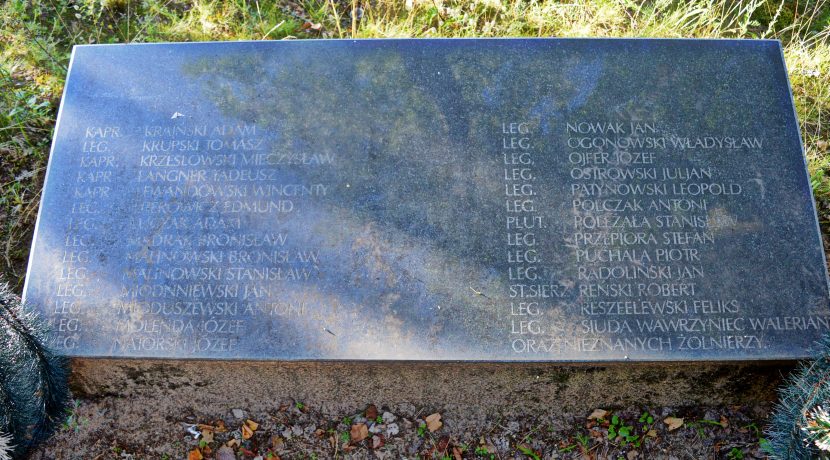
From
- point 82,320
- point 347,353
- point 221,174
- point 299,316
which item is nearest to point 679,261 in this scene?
point 347,353

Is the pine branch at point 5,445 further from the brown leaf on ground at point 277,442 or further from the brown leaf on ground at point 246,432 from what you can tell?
the brown leaf on ground at point 277,442

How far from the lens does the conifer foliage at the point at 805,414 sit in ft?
8.71

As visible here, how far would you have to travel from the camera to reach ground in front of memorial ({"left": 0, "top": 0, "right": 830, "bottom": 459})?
348 centimetres

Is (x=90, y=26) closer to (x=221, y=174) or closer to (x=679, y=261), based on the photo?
(x=221, y=174)

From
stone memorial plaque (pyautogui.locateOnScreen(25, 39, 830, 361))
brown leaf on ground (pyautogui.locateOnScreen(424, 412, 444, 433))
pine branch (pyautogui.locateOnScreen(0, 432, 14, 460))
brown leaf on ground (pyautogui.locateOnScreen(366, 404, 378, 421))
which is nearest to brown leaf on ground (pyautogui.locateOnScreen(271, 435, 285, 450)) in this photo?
brown leaf on ground (pyautogui.locateOnScreen(366, 404, 378, 421))

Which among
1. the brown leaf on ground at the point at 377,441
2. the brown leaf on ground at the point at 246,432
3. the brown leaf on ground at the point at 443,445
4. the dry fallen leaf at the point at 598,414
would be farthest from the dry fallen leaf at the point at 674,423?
the brown leaf on ground at the point at 246,432

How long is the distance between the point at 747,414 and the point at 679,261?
1.06 metres

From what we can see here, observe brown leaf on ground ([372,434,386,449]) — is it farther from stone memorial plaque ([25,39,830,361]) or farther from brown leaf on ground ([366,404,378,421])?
stone memorial plaque ([25,39,830,361])

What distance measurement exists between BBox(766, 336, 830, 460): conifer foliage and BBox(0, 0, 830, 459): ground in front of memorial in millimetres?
449

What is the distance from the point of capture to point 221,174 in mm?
3469

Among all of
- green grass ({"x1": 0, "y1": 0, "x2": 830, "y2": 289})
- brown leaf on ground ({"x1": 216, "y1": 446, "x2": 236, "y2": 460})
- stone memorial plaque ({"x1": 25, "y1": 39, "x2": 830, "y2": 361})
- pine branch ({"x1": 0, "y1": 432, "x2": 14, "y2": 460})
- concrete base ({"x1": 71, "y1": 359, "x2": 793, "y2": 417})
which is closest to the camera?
pine branch ({"x1": 0, "y1": 432, "x2": 14, "y2": 460})

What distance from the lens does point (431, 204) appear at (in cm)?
341

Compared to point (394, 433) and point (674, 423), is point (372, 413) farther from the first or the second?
point (674, 423)

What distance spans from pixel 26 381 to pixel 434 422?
85.7 inches
